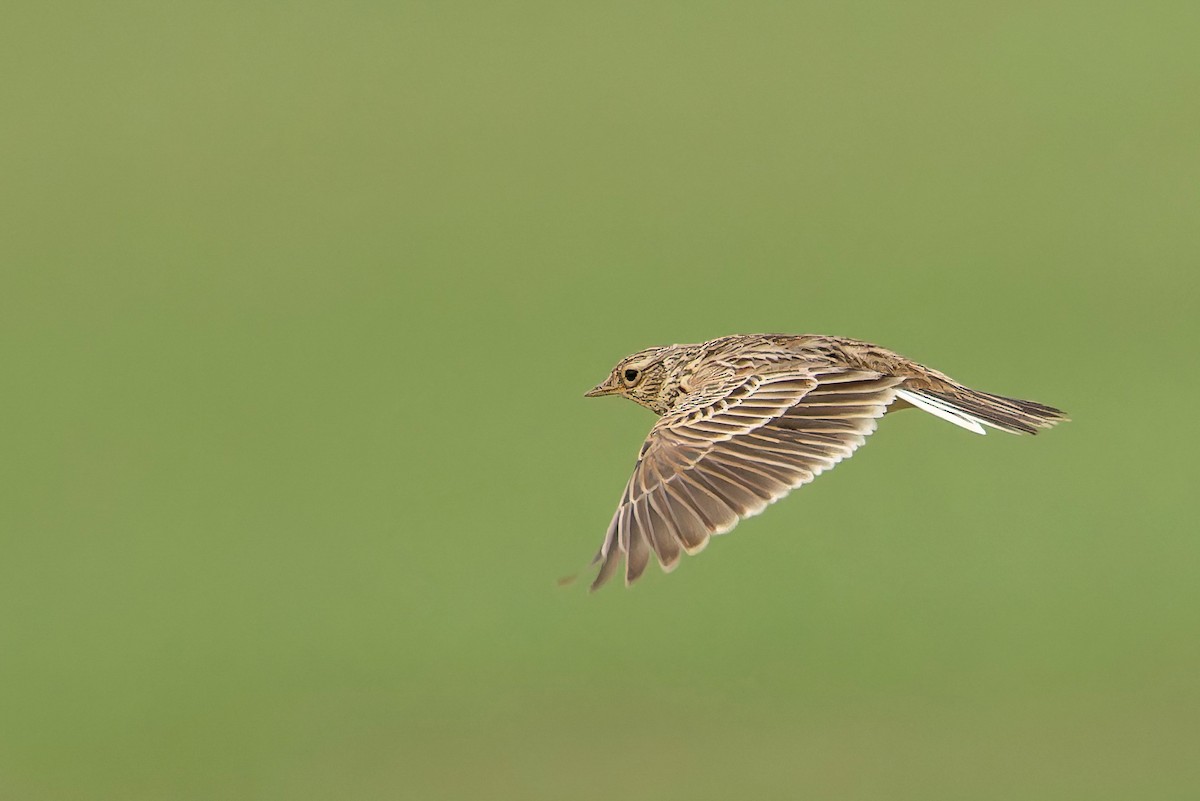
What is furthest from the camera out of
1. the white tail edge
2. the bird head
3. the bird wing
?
the bird head

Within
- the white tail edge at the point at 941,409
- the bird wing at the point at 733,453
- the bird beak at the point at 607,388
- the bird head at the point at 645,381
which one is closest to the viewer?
the bird wing at the point at 733,453

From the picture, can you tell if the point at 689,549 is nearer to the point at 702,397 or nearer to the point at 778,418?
the point at 778,418

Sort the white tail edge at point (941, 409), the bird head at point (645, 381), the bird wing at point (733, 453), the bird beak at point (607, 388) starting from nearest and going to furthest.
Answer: the bird wing at point (733, 453) → the white tail edge at point (941, 409) → the bird head at point (645, 381) → the bird beak at point (607, 388)

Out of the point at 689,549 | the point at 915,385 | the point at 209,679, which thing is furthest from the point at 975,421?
the point at 209,679

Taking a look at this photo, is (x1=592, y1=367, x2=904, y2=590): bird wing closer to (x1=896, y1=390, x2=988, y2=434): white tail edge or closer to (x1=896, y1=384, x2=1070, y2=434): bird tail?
(x1=896, y1=390, x2=988, y2=434): white tail edge

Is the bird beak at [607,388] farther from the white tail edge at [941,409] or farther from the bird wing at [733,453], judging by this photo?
the white tail edge at [941,409]

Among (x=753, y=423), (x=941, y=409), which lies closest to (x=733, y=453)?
(x=753, y=423)

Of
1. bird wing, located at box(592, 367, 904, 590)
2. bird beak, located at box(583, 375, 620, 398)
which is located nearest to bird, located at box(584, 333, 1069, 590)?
bird wing, located at box(592, 367, 904, 590)

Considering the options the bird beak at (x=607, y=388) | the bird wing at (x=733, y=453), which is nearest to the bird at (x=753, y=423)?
the bird wing at (x=733, y=453)
